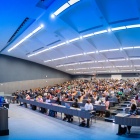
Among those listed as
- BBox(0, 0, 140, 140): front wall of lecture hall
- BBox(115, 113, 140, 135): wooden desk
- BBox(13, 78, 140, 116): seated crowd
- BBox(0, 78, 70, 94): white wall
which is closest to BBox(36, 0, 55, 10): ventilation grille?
BBox(0, 0, 140, 140): front wall of lecture hall

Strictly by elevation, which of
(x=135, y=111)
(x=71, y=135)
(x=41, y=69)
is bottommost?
(x=71, y=135)

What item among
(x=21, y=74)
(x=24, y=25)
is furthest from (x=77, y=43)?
(x=21, y=74)

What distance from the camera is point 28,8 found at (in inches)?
374

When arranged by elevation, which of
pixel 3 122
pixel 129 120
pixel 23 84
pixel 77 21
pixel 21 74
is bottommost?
pixel 129 120

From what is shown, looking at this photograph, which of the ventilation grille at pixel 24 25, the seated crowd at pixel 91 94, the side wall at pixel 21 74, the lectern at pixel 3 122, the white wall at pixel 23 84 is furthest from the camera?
the white wall at pixel 23 84

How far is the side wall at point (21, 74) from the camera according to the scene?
92.5ft

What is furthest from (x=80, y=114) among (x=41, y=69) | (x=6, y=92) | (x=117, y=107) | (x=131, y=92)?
(x=41, y=69)

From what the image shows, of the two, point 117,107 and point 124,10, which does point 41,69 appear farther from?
point 124,10

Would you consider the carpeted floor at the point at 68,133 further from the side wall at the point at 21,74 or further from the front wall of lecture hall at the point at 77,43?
the side wall at the point at 21,74

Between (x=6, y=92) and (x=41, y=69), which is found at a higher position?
(x=41, y=69)

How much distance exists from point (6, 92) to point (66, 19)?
20113 mm

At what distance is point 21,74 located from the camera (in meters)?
30.1

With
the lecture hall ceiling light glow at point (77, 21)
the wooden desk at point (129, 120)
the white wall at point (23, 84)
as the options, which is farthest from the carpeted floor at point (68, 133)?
the white wall at point (23, 84)

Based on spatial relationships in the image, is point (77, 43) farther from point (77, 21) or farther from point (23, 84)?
point (23, 84)
